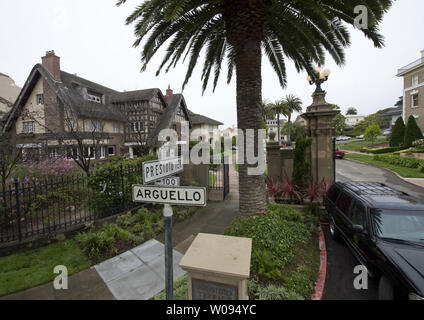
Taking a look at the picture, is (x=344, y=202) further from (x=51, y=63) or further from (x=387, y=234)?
(x=51, y=63)

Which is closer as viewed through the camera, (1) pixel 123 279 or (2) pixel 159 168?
(2) pixel 159 168

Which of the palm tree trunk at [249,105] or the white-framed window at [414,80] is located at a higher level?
the white-framed window at [414,80]

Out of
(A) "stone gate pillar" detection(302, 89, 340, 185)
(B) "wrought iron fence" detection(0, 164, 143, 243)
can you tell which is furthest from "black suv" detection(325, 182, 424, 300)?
(B) "wrought iron fence" detection(0, 164, 143, 243)

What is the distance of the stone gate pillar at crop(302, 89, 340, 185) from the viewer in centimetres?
761

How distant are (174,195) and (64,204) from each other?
5.24m

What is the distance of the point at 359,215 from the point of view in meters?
4.16

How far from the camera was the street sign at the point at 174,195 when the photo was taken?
2.16 metres

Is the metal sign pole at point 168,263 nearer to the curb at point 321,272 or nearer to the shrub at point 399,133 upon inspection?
the curb at point 321,272

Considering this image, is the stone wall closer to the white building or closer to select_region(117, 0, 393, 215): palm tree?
select_region(117, 0, 393, 215): palm tree

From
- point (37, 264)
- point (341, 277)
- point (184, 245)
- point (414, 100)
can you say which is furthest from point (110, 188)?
point (414, 100)

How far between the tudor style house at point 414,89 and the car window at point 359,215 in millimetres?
30739

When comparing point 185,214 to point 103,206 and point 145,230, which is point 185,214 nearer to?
point 145,230

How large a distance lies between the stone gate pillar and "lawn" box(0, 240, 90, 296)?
8220 mm

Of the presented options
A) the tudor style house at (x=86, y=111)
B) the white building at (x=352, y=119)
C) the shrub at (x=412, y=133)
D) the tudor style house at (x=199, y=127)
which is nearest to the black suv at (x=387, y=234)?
the tudor style house at (x=86, y=111)
